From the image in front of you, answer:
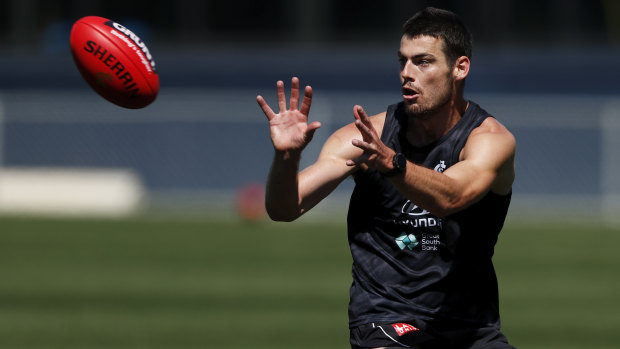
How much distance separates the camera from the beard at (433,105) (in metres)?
5.89

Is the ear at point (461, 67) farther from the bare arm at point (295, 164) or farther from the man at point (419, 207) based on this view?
the bare arm at point (295, 164)

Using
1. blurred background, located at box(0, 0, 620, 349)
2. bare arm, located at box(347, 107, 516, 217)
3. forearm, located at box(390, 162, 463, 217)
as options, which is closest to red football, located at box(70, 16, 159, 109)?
bare arm, located at box(347, 107, 516, 217)

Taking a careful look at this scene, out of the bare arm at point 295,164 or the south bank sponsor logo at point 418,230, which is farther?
the south bank sponsor logo at point 418,230

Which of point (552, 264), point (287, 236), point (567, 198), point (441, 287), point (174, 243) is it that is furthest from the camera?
point (567, 198)

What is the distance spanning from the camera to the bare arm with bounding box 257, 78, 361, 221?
229 inches

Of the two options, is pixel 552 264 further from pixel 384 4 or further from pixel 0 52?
pixel 0 52

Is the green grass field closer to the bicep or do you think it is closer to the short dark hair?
the bicep

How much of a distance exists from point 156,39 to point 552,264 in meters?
15.4

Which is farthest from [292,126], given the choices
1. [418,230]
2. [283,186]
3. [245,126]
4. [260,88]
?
[260,88]

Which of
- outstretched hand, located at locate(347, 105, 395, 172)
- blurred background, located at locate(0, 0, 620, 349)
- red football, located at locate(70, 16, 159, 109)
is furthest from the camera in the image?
blurred background, located at locate(0, 0, 620, 349)

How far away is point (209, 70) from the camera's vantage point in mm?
28688

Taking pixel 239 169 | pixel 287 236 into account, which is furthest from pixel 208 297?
pixel 239 169

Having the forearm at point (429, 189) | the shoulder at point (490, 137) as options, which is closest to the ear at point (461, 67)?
the shoulder at point (490, 137)

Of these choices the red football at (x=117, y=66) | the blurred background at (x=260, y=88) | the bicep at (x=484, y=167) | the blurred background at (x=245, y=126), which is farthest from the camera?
the blurred background at (x=260, y=88)
